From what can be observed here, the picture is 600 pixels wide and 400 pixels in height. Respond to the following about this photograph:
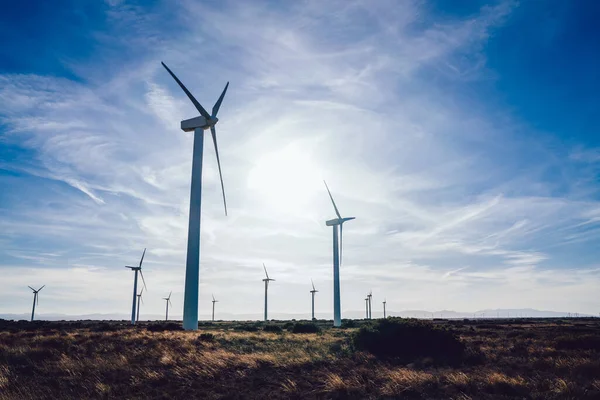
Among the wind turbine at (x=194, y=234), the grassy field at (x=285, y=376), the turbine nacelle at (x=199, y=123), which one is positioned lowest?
the grassy field at (x=285, y=376)

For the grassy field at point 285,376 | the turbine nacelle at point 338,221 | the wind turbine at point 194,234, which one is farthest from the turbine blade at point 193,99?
the turbine nacelle at point 338,221

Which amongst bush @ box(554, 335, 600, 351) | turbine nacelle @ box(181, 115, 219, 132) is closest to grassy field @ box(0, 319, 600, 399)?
bush @ box(554, 335, 600, 351)

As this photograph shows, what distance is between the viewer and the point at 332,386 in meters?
13.0

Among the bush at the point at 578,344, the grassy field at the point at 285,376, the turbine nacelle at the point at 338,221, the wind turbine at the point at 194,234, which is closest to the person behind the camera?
the grassy field at the point at 285,376

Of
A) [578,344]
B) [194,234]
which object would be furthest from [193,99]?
[578,344]

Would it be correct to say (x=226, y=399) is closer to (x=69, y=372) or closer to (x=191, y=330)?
(x=69, y=372)

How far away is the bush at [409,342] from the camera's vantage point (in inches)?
839

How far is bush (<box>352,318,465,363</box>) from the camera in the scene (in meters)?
21.3

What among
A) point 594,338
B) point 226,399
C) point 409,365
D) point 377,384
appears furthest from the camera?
point 594,338

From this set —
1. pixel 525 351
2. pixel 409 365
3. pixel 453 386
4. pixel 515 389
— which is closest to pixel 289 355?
pixel 409 365

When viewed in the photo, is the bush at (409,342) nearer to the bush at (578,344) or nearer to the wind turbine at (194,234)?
the bush at (578,344)

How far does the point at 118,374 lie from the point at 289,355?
26.5ft

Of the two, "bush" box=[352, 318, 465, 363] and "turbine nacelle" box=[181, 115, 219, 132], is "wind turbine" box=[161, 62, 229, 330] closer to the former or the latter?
"turbine nacelle" box=[181, 115, 219, 132]

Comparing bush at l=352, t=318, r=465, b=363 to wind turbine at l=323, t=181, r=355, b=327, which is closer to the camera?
bush at l=352, t=318, r=465, b=363
